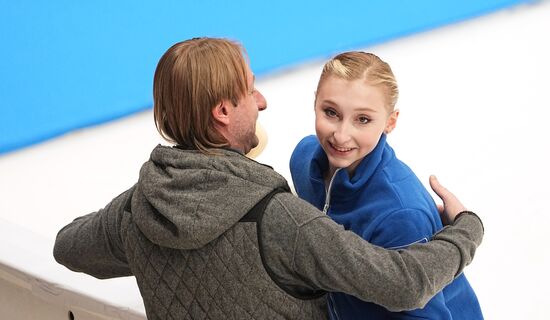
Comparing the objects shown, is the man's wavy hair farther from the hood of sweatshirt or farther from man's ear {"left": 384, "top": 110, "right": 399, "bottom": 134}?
man's ear {"left": 384, "top": 110, "right": 399, "bottom": 134}

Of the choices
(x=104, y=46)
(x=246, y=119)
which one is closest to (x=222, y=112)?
(x=246, y=119)

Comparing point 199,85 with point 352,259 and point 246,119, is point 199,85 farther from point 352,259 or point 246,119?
point 352,259

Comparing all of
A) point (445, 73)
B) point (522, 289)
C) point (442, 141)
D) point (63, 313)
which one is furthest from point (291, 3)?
point (63, 313)

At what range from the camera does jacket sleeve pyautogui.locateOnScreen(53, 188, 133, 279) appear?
1709mm

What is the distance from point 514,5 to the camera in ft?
17.7

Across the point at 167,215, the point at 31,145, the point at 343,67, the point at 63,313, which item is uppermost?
the point at 343,67

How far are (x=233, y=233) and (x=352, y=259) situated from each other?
0.60 ft

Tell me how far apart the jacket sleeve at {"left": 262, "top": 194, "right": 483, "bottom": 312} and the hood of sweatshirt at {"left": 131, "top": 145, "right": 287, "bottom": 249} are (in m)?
0.04

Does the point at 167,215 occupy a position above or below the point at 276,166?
above

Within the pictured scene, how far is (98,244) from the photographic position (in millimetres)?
1738

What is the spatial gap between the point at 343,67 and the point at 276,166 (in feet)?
6.07

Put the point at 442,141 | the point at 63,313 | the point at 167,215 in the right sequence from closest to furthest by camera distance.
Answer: the point at 167,215 → the point at 63,313 → the point at 442,141

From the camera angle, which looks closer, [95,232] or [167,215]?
[167,215]

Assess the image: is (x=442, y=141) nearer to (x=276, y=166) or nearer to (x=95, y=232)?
(x=276, y=166)
